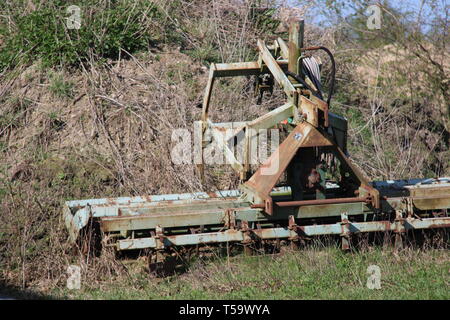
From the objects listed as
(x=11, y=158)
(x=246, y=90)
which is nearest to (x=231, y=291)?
(x=11, y=158)

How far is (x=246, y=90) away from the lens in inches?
415

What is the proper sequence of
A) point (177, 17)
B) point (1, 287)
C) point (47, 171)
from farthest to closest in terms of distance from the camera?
point (177, 17) → point (47, 171) → point (1, 287)

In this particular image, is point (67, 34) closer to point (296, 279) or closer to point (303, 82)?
point (303, 82)

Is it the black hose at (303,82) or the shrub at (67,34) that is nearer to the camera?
the black hose at (303,82)

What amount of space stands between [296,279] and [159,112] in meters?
3.90

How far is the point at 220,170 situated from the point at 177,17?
331 cm

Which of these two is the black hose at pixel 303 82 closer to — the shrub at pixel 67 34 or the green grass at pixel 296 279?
the green grass at pixel 296 279

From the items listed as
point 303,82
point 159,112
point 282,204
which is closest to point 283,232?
point 282,204

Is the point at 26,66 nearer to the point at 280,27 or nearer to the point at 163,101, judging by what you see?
the point at 163,101

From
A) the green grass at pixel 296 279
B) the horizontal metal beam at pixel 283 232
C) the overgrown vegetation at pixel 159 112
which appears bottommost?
the green grass at pixel 296 279

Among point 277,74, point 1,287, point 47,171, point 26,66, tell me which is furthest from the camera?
point 26,66

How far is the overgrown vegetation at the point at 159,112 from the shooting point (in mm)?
6773

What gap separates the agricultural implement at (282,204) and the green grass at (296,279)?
215mm

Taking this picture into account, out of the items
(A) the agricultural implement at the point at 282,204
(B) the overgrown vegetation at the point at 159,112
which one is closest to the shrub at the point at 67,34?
(B) the overgrown vegetation at the point at 159,112
